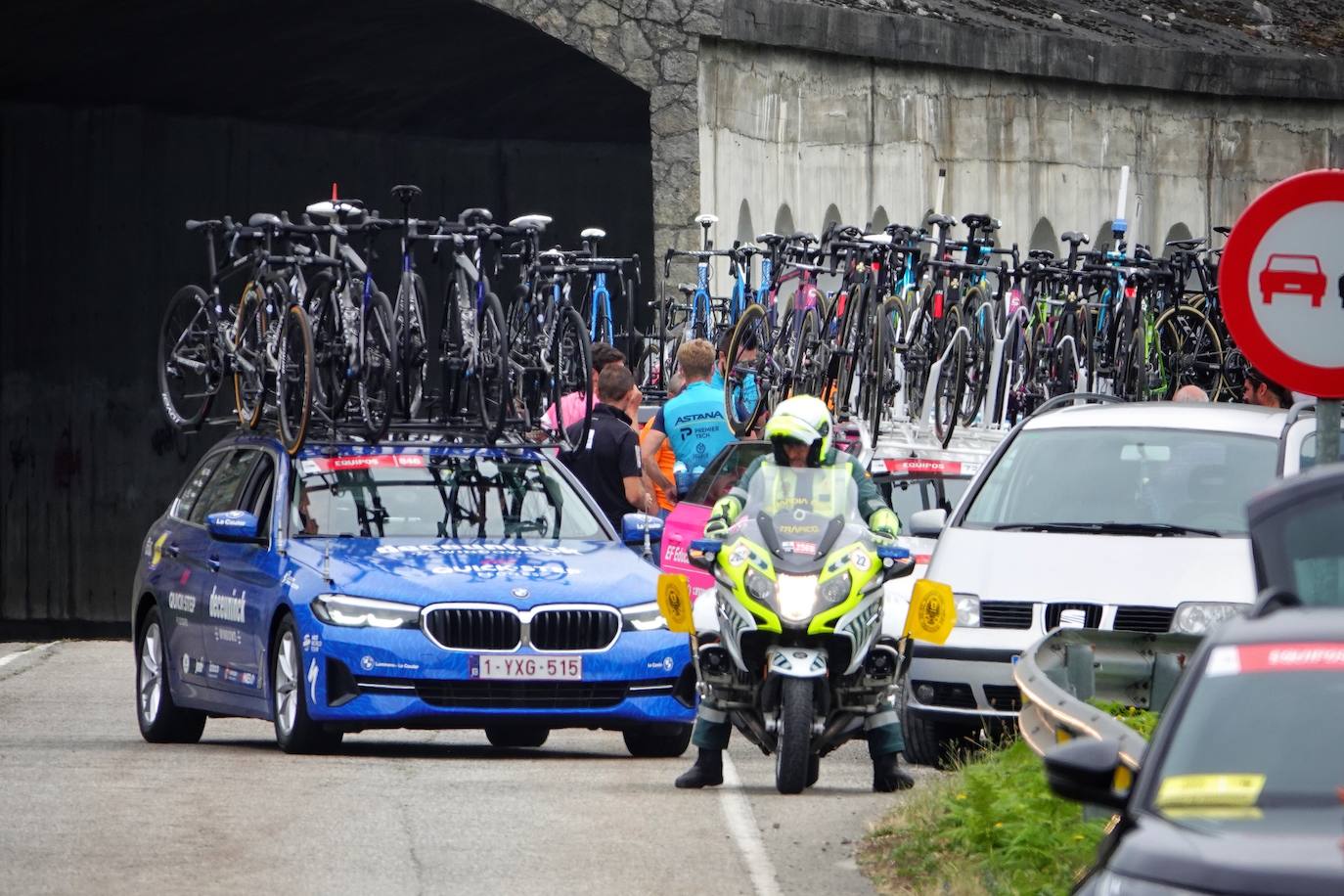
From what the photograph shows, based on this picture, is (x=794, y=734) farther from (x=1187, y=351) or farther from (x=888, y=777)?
(x=1187, y=351)

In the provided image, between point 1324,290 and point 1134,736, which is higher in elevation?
point 1324,290

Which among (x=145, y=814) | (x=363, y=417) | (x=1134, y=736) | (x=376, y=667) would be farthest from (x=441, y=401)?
(x=1134, y=736)

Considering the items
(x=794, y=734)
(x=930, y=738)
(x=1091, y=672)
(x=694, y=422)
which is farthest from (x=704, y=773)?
(x=694, y=422)

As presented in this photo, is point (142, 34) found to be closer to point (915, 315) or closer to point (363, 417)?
point (915, 315)

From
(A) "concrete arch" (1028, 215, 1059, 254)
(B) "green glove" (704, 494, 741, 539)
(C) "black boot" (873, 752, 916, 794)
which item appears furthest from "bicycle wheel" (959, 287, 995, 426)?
(A) "concrete arch" (1028, 215, 1059, 254)

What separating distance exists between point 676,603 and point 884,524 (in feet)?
2.98

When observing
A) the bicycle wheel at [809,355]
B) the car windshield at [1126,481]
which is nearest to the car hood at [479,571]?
the car windshield at [1126,481]

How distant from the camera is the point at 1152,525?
1428 cm

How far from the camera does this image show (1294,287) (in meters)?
9.77

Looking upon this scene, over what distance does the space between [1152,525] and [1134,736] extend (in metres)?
6.65

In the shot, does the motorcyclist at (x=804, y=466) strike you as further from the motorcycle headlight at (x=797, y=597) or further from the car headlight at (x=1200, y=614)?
the car headlight at (x=1200, y=614)

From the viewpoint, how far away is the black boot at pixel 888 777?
1293 cm

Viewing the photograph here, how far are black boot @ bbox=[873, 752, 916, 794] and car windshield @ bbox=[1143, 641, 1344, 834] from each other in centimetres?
630

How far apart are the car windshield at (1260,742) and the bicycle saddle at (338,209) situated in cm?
1150
